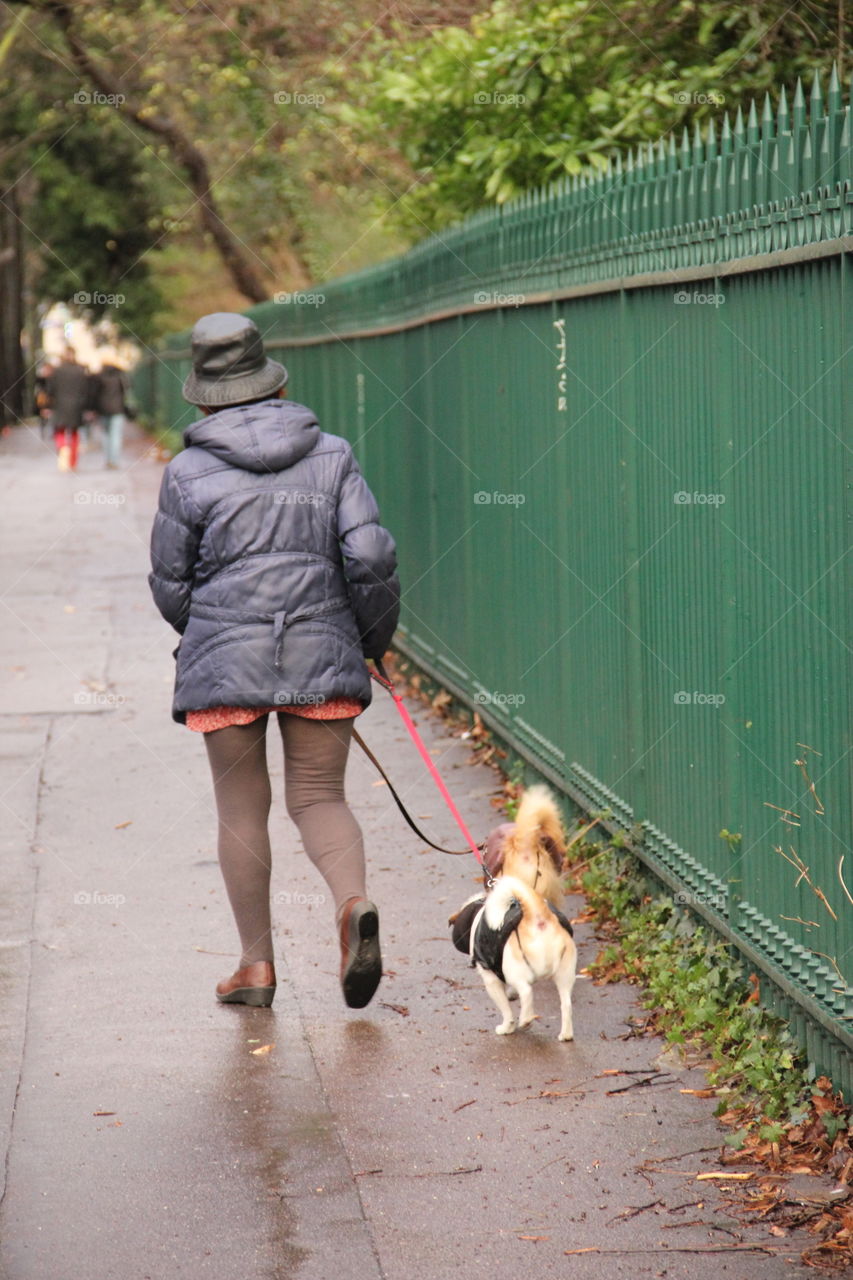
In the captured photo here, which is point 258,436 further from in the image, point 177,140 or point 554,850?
point 177,140

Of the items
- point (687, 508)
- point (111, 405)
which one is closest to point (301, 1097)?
point (687, 508)

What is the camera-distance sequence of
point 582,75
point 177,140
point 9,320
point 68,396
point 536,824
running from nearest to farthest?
point 536,824 < point 582,75 < point 177,140 < point 68,396 < point 9,320

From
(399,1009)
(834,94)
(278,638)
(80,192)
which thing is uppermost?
(80,192)

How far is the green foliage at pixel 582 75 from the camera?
9648 mm

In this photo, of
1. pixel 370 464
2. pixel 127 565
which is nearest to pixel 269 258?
pixel 127 565

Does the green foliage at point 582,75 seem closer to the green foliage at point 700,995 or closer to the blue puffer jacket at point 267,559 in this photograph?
the green foliage at point 700,995

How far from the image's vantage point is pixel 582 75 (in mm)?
10625

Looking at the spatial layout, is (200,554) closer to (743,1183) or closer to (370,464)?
(743,1183)

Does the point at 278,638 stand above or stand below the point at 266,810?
above

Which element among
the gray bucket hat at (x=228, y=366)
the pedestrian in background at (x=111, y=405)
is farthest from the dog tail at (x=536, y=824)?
the pedestrian in background at (x=111, y=405)

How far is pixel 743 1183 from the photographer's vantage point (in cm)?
412

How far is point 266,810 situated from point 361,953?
640 millimetres

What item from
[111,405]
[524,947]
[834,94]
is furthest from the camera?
[111,405]

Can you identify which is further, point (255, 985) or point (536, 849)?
point (255, 985)
